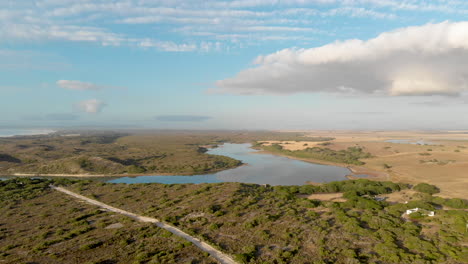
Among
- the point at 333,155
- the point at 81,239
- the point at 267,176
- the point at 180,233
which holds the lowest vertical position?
the point at 267,176

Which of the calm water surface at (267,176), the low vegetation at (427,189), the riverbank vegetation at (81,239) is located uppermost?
the low vegetation at (427,189)

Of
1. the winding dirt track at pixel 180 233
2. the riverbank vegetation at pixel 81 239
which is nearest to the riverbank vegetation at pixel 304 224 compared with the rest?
the winding dirt track at pixel 180 233

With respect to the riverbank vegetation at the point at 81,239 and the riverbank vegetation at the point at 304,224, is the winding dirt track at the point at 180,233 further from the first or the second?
the riverbank vegetation at the point at 81,239

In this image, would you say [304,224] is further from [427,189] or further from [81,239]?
[427,189]

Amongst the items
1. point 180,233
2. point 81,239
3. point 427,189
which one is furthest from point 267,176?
point 81,239

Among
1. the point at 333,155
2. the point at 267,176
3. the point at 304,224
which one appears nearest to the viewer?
the point at 304,224

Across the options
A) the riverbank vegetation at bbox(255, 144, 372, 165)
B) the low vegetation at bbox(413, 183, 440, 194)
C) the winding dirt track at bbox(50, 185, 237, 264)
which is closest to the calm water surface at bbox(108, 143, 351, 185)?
the riverbank vegetation at bbox(255, 144, 372, 165)

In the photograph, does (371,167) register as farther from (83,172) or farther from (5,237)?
(83,172)

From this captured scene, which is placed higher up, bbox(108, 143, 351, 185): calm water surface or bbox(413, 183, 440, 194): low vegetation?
bbox(413, 183, 440, 194): low vegetation

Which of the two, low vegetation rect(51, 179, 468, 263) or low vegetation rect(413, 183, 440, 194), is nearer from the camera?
low vegetation rect(51, 179, 468, 263)

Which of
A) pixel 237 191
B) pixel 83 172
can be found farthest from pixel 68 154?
pixel 237 191

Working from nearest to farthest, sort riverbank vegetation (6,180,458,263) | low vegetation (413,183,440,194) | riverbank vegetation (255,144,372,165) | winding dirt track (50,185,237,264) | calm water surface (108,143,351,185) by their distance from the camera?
winding dirt track (50,185,237,264) → riverbank vegetation (6,180,458,263) → low vegetation (413,183,440,194) → calm water surface (108,143,351,185) → riverbank vegetation (255,144,372,165)

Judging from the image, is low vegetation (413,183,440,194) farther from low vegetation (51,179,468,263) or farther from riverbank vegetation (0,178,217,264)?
riverbank vegetation (0,178,217,264)
